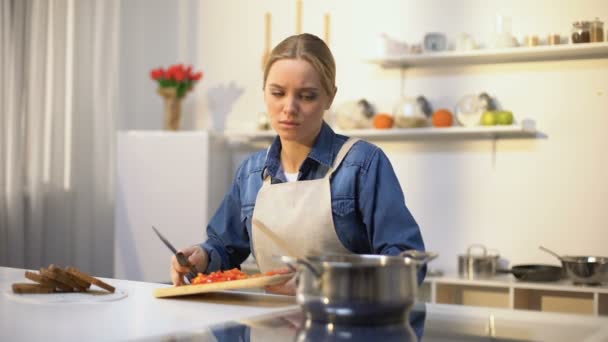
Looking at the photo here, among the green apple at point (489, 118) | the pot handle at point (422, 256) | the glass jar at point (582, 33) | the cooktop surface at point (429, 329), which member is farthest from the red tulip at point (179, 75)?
the pot handle at point (422, 256)

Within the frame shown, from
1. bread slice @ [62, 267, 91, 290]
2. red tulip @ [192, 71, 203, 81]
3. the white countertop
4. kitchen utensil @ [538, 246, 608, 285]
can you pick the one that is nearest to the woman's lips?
the white countertop

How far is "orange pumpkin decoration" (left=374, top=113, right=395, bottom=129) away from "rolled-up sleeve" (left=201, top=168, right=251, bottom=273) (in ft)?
7.18

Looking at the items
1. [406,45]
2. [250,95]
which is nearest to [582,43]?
[406,45]

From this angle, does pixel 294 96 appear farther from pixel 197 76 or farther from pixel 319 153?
pixel 197 76

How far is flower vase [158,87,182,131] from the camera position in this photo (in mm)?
4613

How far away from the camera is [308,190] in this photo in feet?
6.42

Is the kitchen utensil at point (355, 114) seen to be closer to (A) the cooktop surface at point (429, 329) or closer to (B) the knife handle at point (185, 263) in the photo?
(B) the knife handle at point (185, 263)

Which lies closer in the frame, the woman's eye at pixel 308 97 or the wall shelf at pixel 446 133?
the woman's eye at pixel 308 97

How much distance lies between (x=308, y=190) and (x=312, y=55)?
1.09 feet

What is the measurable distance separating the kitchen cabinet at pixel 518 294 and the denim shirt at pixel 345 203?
1865 millimetres

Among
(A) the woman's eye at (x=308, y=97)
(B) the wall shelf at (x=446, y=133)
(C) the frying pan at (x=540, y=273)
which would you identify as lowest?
(C) the frying pan at (x=540, y=273)

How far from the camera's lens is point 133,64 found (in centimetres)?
507

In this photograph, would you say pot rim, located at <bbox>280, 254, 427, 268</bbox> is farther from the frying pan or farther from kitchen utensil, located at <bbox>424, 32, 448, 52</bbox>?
kitchen utensil, located at <bbox>424, 32, 448, 52</bbox>

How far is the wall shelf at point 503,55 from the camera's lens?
3869 millimetres
